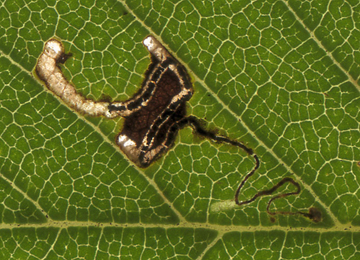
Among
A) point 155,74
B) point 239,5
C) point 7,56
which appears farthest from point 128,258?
point 239,5

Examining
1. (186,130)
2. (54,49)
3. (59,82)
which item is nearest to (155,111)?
(186,130)

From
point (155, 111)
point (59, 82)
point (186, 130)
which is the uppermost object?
point (59, 82)

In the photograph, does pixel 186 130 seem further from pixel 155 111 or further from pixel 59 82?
pixel 59 82

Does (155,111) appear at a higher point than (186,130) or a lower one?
higher

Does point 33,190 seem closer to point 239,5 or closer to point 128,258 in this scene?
point 128,258

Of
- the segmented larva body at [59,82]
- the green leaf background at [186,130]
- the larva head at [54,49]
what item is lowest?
the green leaf background at [186,130]

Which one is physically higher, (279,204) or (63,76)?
(63,76)
